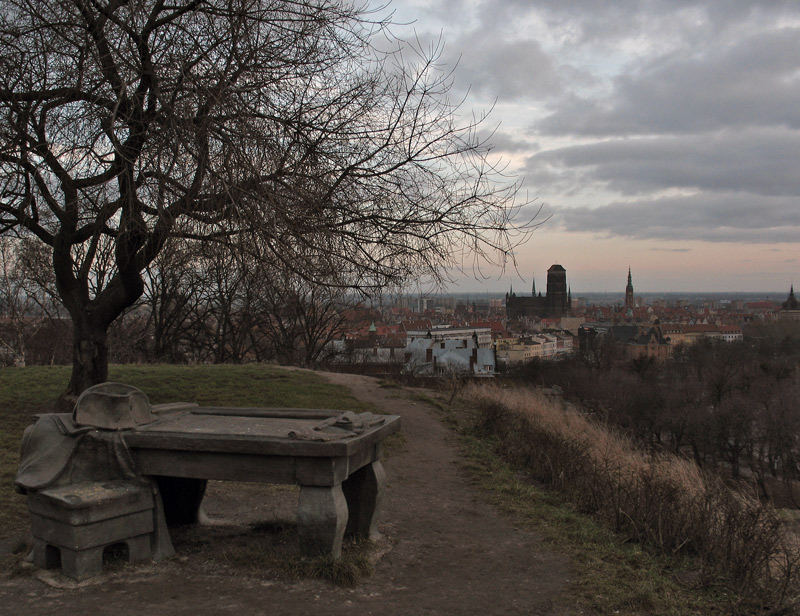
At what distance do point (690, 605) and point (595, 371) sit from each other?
155 feet

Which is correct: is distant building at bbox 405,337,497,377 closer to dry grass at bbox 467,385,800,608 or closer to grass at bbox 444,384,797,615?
dry grass at bbox 467,385,800,608

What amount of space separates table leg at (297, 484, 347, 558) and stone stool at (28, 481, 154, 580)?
100 centimetres

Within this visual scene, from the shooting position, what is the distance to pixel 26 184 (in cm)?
779

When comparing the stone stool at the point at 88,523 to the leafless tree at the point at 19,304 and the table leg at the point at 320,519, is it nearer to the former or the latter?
the table leg at the point at 320,519

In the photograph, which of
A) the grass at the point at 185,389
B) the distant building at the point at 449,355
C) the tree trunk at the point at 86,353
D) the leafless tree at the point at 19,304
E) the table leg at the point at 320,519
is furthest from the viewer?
the distant building at the point at 449,355

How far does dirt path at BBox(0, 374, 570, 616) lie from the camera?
12.2ft

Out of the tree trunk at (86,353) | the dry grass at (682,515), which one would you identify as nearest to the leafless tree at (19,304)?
the tree trunk at (86,353)

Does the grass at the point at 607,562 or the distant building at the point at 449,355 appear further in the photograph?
the distant building at the point at 449,355

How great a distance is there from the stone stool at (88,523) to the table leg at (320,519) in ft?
3.27

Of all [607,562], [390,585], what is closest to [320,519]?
[390,585]

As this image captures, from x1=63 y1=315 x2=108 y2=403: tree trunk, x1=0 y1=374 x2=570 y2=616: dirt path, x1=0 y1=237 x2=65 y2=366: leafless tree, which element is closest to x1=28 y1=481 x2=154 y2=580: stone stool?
x1=0 y1=374 x2=570 y2=616: dirt path

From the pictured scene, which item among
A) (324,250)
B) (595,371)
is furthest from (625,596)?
(595,371)

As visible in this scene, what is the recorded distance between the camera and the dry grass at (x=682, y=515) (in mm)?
4242

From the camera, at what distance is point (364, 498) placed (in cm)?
484
